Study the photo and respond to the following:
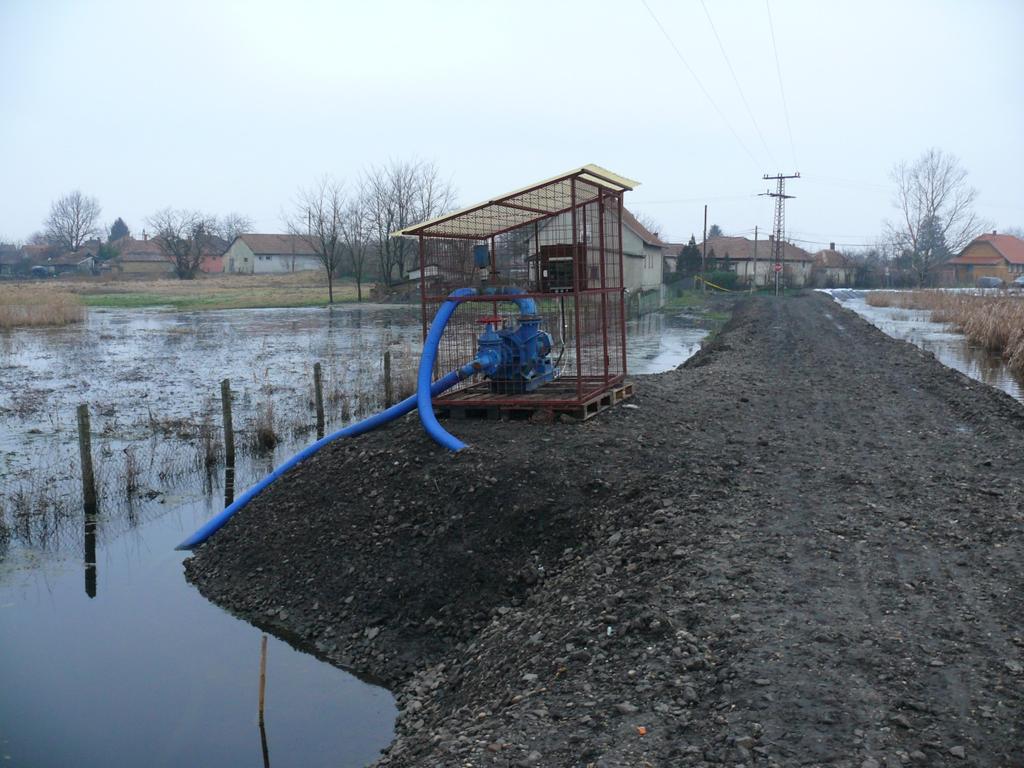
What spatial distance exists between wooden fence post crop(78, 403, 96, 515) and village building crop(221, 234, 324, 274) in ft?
282

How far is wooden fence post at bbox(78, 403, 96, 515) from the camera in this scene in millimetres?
10914

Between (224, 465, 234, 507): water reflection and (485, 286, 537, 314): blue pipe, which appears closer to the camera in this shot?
(485, 286, 537, 314): blue pipe

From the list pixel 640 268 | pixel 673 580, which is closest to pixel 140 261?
pixel 640 268

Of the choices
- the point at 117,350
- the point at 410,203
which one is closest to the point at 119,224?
the point at 410,203

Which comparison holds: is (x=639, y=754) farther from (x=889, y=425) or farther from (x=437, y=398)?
(x=889, y=425)

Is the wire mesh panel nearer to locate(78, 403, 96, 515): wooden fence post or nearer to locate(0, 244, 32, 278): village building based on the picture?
locate(78, 403, 96, 515): wooden fence post

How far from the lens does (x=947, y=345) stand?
25672mm

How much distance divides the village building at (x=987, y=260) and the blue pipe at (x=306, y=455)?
278 feet

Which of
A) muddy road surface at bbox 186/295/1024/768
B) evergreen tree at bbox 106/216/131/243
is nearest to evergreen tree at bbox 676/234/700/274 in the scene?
muddy road surface at bbox 186/295/1024/768

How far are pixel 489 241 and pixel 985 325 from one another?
18227mm

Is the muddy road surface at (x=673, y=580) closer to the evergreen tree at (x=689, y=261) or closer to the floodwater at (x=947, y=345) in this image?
the floodwater at (x=947, y=345)

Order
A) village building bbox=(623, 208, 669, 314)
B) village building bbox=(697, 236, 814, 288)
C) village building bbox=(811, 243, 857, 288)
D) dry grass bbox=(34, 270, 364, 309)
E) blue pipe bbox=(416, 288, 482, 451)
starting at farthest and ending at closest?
village building bbox=(811, 243, 857, 288), village building bbox=(697, 236, 814, 288), dry grass bbox=(34, 270, 364, 309), village building bbox=(623, 208, 669, 314), blue pipe bbox=(416, 288, 482, 451)

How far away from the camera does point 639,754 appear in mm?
4223

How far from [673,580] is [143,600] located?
5938 millimetres
